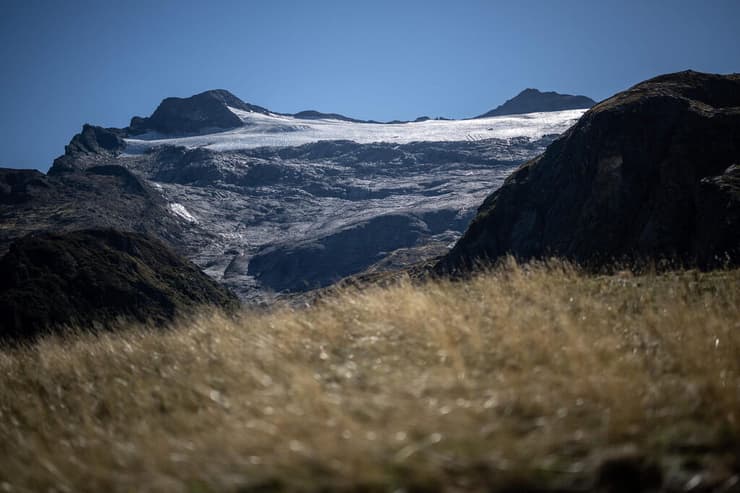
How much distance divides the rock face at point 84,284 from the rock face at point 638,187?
24.6 meters

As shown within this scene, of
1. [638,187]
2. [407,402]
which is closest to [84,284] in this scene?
[638,187]

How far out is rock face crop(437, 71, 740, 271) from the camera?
2550 cm

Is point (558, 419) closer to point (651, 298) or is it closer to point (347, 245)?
point (651, 298)

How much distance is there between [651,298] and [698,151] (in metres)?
26.8

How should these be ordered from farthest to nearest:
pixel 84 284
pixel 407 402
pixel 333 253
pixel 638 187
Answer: pixel 333 253, pixel 84 284, pixel 638 187, pixel 407 402

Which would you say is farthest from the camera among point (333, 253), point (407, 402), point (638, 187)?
point (333, 253)

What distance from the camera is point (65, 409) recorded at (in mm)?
8164

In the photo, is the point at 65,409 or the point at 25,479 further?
the point at 65,409

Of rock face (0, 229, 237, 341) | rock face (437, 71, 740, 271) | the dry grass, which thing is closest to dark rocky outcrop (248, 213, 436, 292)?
rock face (0, 229, 237, 341)

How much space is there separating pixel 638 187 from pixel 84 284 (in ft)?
152

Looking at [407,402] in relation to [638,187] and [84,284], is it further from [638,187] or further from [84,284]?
[84,284]

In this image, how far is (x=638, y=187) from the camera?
34.1 meters

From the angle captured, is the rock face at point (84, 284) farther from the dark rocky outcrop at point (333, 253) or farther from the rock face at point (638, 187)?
the dark rocky outcrop at point (333, 253)

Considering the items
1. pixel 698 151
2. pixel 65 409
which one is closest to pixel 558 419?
pixel 65 409
